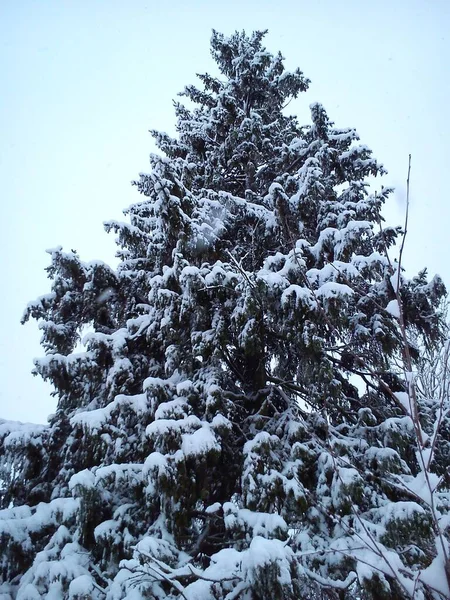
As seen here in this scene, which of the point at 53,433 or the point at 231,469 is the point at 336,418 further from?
the point at 53,433

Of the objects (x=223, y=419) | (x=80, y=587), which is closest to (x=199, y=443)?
(x=223, y=419)

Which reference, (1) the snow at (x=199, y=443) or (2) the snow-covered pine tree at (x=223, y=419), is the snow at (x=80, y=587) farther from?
(1) the snow at (x=199, y=443)

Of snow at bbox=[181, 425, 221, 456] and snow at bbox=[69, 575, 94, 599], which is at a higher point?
snow at bbox=[181, 425, 221, 456]

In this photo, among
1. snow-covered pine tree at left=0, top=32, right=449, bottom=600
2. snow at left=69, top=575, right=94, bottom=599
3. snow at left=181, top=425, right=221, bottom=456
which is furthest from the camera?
snow at left=181, top=425, right=221, bottom=456

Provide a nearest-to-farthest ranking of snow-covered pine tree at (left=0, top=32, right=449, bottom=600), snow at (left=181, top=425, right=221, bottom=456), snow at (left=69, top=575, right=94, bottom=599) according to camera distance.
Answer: snow at (left=69, top=575, right=94, bottom=599) → snow-covered pine tree at (left=0, top=32, right=449, bottom=600) → snow at (left=181, top=425, right=221, bottom=456)

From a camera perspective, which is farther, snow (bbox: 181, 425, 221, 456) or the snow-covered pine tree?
snow (bbox: 181, 425, 221, 456)

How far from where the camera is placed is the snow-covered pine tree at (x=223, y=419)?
3.13m

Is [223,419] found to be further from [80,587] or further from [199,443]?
[80,587]

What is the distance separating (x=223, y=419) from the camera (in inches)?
159

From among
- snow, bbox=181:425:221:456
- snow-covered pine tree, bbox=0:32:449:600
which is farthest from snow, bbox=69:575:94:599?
snow, bbox=181:425:221:456

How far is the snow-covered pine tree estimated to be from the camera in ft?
10.3

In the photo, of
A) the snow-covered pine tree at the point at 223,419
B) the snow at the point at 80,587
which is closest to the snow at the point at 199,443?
the snow-covered pine tree at the point at 223,419

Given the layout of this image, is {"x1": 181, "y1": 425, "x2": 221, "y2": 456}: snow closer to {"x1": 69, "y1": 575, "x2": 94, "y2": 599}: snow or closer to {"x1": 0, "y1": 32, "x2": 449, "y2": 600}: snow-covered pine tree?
{"x1": 0, "y1": 32, "x2": 449, "y2": 600}: snow-covered pine tree

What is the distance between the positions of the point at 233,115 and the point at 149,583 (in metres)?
7.53
